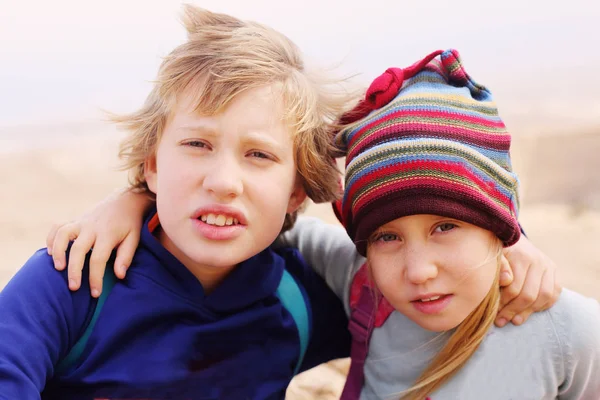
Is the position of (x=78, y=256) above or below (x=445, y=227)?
below

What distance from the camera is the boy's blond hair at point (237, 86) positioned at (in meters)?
1.47

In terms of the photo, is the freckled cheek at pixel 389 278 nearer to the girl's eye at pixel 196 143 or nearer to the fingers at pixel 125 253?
the girl's eye at pixel 196 143

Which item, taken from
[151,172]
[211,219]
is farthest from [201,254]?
[151,172]

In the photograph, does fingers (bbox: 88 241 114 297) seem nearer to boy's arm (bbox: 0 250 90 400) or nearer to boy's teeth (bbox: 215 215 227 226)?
boy's arm (bbox: 0 250 90 400)

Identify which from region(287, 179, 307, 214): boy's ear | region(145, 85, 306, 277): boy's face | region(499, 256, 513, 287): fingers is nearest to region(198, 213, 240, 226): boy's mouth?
region(145, 85, 306, 277): boy's face

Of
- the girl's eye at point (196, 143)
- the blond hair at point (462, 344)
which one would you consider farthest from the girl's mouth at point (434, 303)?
the girl's eye at point (196, 143)

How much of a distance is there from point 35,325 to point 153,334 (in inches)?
10.8

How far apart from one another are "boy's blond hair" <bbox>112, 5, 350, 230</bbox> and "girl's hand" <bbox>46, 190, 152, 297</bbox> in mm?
129

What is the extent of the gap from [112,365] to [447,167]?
86cm

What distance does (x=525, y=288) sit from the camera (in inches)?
56.9

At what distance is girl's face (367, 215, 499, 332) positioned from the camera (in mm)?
1343

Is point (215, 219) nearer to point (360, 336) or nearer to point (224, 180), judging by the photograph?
point (224, 180)

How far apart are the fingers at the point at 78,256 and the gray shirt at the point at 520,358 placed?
2.43 ft

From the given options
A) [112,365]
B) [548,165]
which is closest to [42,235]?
[112,365]
